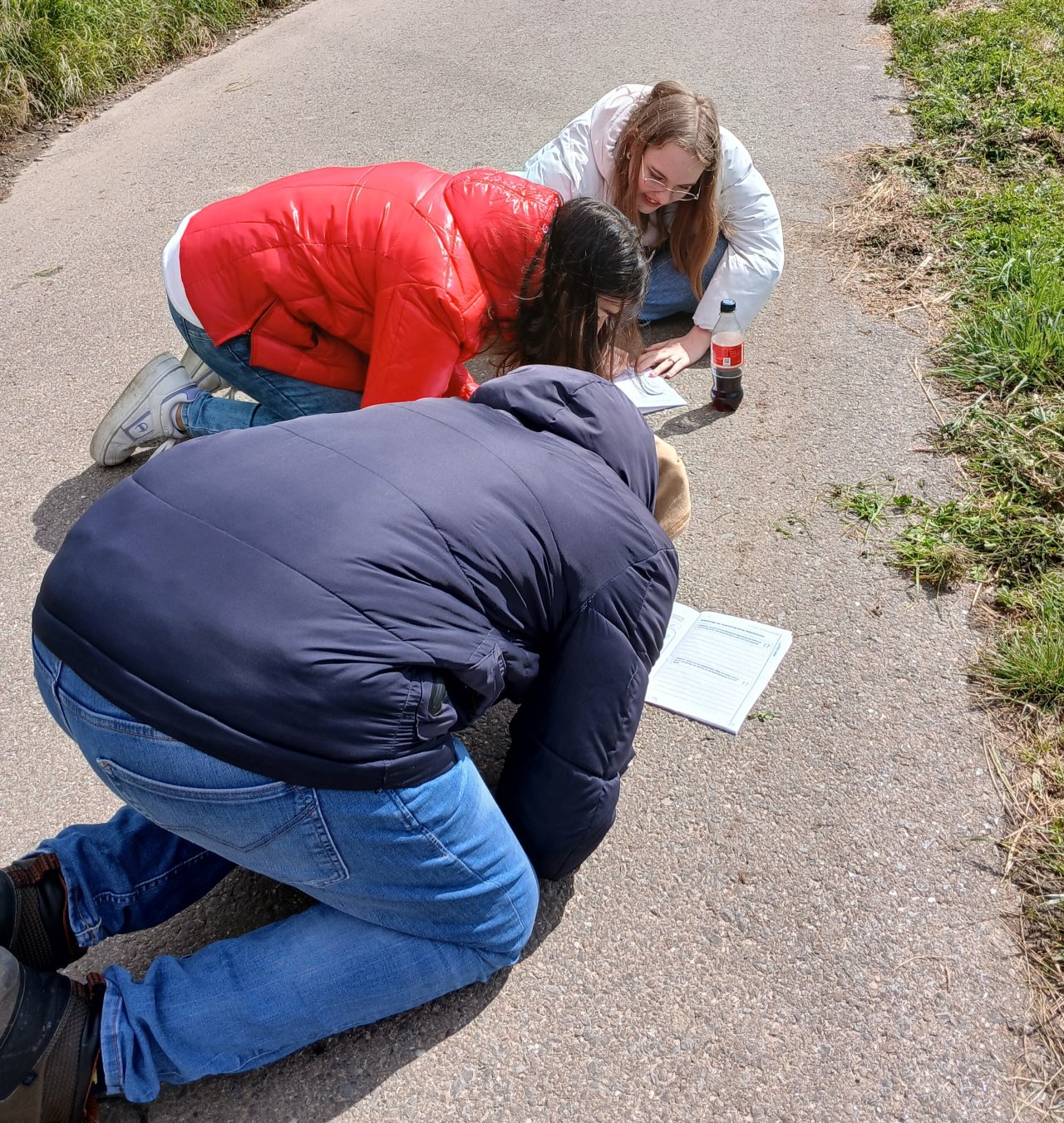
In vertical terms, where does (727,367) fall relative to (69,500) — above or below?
below

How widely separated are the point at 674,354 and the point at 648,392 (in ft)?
0.92

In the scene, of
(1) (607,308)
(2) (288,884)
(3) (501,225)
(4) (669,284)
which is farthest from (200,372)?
(2) (288,884)

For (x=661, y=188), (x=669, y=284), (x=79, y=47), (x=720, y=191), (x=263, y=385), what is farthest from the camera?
(x=79, y=47)

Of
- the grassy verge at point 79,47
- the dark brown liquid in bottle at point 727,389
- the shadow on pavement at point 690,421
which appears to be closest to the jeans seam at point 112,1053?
the shadow on pavement at point 690,421

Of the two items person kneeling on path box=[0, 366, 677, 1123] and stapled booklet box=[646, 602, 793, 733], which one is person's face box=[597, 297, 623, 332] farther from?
stapled booklet box=[646, 602, 793, 733]

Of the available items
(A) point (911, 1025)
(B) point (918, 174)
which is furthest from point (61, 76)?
(A) point (911, 1025)

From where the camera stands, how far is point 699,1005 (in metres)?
2.08

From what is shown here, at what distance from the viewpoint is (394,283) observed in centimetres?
280

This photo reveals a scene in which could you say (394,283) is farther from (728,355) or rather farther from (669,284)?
(669,284)

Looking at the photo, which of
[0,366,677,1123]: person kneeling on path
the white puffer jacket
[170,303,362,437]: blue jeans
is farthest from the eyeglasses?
[0,366,677,1123]: person kneeling on path

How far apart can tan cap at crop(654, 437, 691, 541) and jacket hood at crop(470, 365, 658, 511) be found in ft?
2.54

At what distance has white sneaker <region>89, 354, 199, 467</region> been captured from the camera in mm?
3535

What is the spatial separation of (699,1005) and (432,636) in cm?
101

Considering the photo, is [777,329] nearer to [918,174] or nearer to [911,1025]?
[918,174]
